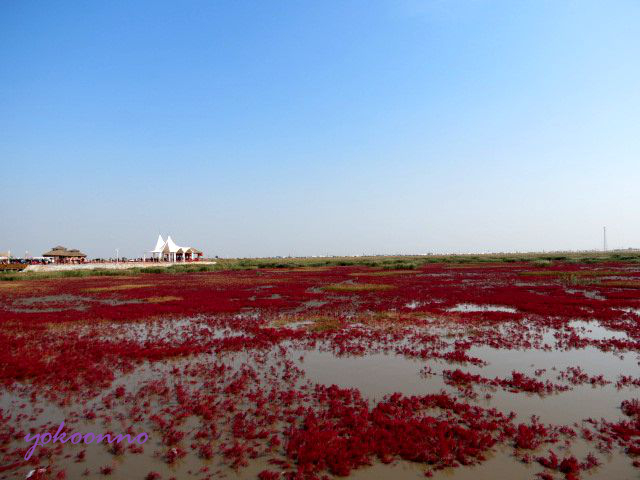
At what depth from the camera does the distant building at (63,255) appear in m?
91.7

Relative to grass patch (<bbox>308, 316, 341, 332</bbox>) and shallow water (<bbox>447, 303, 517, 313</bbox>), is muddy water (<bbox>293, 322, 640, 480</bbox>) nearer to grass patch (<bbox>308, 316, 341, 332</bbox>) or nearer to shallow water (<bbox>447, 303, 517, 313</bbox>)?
grass patch (<bbox>308, 316, 341, 332</bbox>)

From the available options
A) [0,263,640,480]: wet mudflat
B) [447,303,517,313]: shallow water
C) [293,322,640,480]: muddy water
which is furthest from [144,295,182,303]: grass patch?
[447,303,517,313]: shallow water

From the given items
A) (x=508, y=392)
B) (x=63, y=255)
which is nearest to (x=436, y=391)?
(x=508, y=392)

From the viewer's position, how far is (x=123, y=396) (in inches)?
438

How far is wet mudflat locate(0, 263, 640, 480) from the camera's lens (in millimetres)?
7637

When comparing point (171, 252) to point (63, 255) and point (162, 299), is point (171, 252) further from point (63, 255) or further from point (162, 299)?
point (162, 299)

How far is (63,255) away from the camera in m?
93.0

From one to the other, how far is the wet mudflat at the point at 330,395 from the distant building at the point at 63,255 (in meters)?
81.4

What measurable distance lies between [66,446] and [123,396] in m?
2.80

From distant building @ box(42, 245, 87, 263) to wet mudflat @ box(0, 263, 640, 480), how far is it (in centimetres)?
8138

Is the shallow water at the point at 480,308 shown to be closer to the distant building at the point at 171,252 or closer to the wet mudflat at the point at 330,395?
the wet mudflat at the point at 330,395

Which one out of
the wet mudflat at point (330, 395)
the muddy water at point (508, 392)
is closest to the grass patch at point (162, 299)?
the wet mudflat at point (330, 395)

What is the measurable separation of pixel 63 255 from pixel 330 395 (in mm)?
103042

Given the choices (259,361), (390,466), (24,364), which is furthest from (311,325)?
(390,466)
